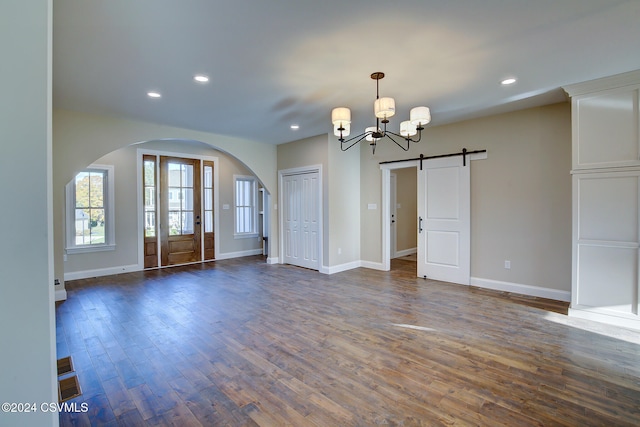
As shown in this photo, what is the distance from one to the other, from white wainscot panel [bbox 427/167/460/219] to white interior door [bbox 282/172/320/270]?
2.11 meters

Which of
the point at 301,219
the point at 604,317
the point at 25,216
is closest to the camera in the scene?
the point at 25,216

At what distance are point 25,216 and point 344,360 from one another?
7.53ft

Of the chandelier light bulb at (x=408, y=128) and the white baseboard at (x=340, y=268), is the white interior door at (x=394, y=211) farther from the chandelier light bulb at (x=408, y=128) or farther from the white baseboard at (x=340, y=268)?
the chandelier light bulb at (x=408, y=128)

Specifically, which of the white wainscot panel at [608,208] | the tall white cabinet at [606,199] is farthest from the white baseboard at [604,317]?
the white wainscot panel at [608,208]

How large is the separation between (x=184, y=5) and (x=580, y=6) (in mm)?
2709

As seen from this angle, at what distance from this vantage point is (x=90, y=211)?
17.8ft

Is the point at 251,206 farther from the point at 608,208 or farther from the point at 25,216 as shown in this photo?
the point at 25,216

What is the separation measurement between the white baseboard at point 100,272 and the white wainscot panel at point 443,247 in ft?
19.1

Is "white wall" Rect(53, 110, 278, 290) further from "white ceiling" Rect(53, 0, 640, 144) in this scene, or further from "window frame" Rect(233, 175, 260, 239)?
"window frame" Rect(233, 175, 260, 239)

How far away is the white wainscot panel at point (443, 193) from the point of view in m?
4.85

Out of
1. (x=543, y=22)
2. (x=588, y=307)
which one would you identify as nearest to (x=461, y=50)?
(x=543, y=22)

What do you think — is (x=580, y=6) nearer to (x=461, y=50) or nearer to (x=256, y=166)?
(x=461, y=50)

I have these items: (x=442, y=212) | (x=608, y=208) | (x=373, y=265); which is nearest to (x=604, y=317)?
(x=608, y=208)

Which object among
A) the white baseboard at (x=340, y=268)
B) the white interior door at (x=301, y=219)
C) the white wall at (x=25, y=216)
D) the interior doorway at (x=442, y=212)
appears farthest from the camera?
the white interior door at (x=301, y=219)
